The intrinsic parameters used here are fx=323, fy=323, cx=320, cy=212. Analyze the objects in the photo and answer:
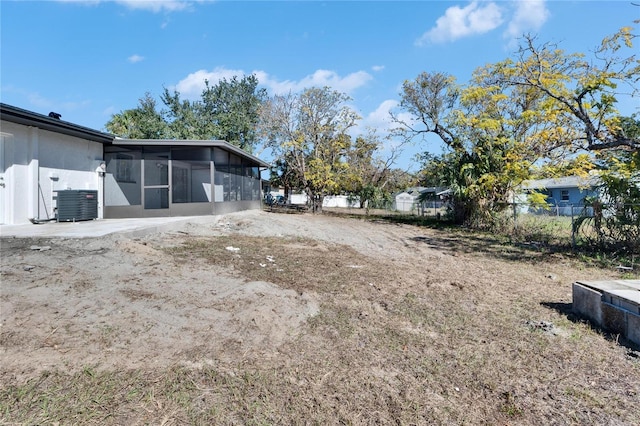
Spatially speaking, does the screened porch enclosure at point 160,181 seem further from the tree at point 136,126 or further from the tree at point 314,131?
the tree at point 136,126

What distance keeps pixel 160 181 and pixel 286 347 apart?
31.6 feet

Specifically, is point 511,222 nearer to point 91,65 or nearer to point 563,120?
point 563,120

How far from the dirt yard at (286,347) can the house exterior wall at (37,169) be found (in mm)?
3678

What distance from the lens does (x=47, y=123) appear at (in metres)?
8.04

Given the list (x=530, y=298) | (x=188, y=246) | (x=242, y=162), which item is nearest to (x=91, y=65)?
(x=242, y=162)

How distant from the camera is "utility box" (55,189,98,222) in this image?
8.59 metres

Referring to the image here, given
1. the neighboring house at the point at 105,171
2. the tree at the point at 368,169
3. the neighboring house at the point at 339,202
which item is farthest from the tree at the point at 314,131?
the neighboring house at the point at 339,202

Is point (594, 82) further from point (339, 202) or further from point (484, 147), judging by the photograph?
point (339, 202)

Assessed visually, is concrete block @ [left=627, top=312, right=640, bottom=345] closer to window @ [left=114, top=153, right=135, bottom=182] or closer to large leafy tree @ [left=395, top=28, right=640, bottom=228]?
large leafy tree @ [left=395, top=28, right=640, bottom=228]

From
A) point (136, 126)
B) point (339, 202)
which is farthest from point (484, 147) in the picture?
point (339, 202)

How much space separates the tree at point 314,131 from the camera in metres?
19.0

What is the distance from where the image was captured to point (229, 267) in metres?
5.13

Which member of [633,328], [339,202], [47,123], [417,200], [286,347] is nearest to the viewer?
[286,347]

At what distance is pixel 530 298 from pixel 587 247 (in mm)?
4733
